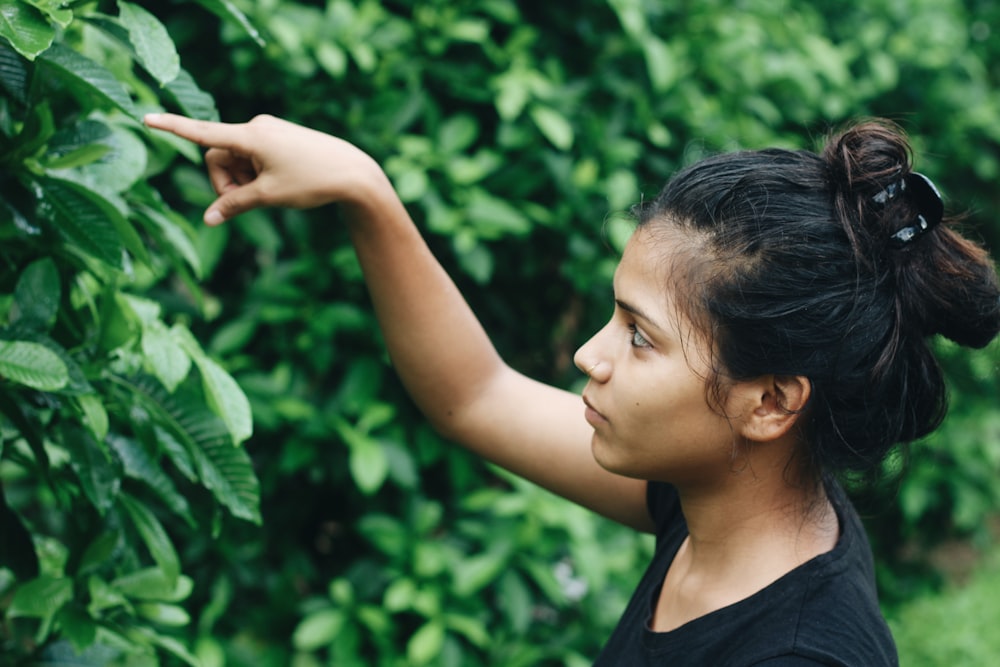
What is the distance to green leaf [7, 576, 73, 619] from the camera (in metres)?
1.38

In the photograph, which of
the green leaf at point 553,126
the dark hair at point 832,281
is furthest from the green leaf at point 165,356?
the green leaf at point 553,126

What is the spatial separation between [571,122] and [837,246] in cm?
129

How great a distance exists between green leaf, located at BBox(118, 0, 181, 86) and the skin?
0.06 meters

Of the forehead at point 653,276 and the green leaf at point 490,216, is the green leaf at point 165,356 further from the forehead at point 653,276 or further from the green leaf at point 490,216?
the green leaf at point 490,216

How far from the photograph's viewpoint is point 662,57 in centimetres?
257

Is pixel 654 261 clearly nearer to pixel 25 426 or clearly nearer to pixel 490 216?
pixel 25 426

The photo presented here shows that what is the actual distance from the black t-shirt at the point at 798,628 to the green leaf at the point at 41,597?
2.49 ft

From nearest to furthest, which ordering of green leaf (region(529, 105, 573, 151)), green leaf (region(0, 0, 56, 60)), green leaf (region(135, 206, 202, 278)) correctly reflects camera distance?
green leaf (region(0, 0, 56, 60))
green leaf (region(135, 206, 202, 278))
green leaf (region(529, 105, 573, 151))

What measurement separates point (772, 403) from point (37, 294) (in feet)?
3.05

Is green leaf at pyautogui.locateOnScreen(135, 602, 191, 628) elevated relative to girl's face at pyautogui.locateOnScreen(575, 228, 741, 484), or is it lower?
lower

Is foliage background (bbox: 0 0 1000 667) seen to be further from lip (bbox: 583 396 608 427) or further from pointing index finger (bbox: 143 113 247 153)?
lip (bbox: 583 396 608 427)

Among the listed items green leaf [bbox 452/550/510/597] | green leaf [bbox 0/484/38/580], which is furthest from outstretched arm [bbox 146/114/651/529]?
green leaf [bbox 452/550/510/597]

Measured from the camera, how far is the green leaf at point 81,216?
4.27ft

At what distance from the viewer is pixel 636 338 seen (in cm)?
143
